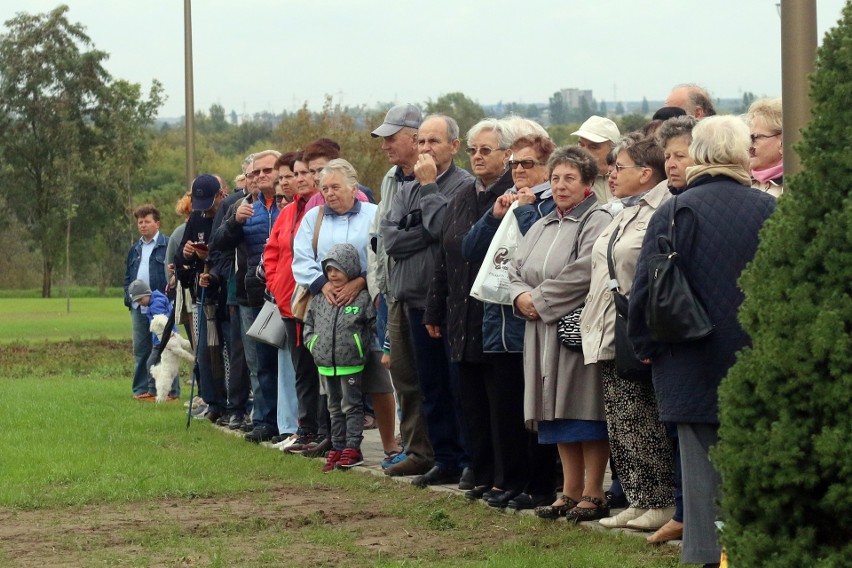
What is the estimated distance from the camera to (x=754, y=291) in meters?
4.38

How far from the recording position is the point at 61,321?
40.2 metres

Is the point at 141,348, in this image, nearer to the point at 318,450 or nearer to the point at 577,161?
the point at 318,450

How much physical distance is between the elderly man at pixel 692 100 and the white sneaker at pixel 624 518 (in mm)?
2949

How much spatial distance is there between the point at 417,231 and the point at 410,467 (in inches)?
69.7

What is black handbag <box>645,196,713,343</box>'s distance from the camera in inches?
255

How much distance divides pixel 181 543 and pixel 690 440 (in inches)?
117

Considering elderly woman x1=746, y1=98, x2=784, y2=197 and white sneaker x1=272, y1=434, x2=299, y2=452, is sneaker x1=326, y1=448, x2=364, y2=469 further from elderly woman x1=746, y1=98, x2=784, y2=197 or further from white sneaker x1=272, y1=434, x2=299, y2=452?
elderly woman x1=746, y1=98, x2=784, y2=197

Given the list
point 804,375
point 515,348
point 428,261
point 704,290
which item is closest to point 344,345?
point 428,261

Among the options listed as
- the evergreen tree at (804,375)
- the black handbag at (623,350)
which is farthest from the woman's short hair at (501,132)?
the evergreen tree at (804,375)

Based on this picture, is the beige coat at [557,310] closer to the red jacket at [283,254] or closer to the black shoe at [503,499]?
the black shoe at [503,499]

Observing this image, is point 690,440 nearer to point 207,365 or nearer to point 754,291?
point 754,291

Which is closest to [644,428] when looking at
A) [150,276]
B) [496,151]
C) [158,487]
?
[496,151]

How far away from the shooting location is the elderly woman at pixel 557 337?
8.12 m

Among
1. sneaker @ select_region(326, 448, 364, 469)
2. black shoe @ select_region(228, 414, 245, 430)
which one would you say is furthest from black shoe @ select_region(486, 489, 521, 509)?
black shoe @ select_region(228, 414, 245, 430)
